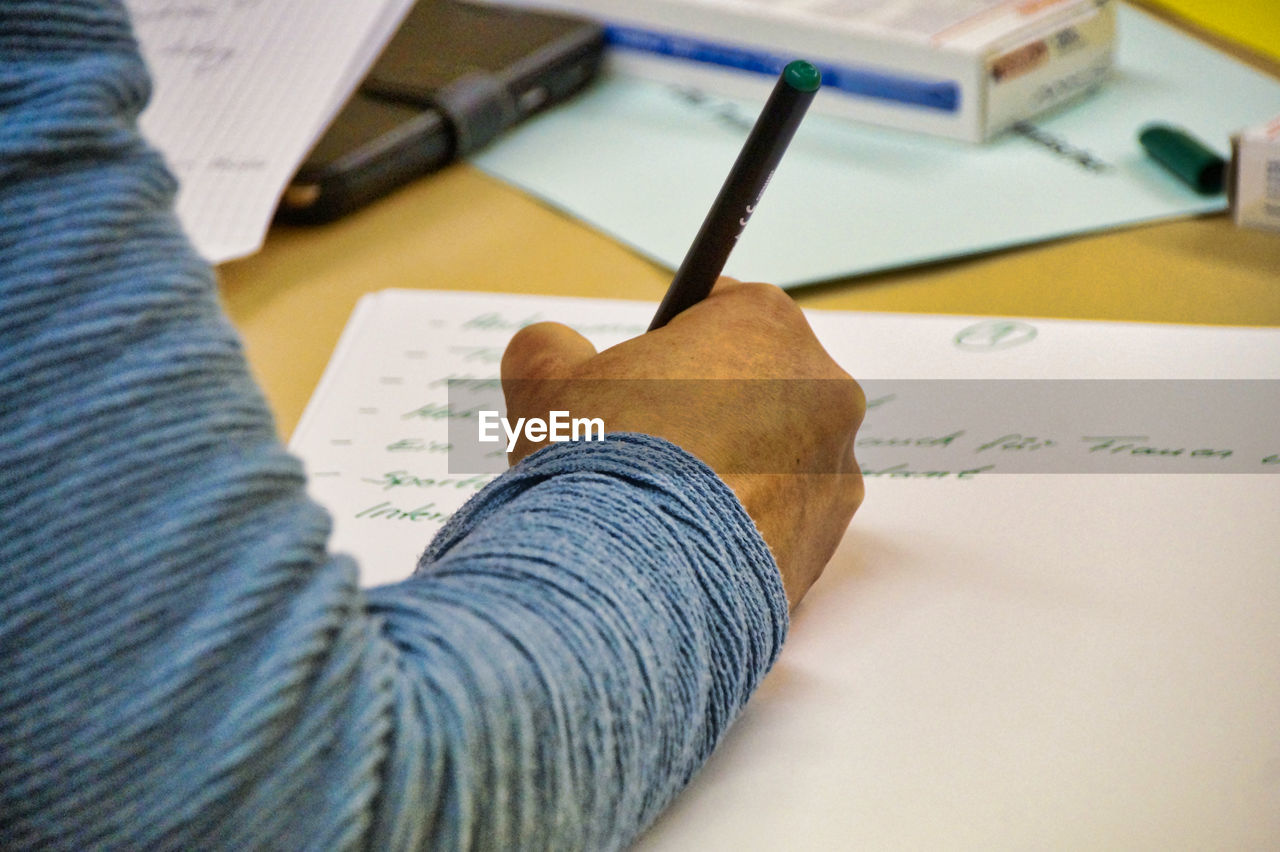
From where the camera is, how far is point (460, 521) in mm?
342

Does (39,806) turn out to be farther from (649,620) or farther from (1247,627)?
(1247,627)

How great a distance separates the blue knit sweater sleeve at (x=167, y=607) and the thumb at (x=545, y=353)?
0.57 feet

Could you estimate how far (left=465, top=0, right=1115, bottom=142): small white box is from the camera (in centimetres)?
65

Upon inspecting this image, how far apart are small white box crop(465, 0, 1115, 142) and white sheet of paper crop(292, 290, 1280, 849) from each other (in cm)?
19

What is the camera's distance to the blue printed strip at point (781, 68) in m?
0.67

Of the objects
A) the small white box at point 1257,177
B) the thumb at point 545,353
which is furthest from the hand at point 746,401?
the small white box at point 1257,177

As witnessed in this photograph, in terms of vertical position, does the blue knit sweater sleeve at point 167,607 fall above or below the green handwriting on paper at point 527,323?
above

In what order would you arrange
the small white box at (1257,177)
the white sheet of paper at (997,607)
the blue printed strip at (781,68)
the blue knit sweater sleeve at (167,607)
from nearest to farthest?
the blue knit sweater sleeve at (167,607) → the white sheet of paper at (997,607) → the small white box at (1257,177) → the blue printed strip at (781,68)

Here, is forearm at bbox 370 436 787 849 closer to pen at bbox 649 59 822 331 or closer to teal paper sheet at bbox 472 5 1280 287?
pen at bbox 649 59 822 331

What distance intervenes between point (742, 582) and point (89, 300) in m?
0.18

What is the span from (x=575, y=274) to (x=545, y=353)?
19cm

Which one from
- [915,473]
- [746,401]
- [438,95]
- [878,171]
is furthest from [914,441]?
[438,95]

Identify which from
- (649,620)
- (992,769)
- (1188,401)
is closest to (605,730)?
(649,620)

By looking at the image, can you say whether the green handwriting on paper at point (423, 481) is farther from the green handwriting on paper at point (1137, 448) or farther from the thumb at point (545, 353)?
the green handwriting on paper at point (1137, 448)
